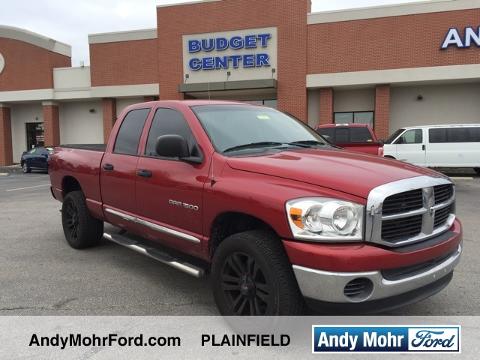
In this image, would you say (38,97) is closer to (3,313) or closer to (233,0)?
(233,0)

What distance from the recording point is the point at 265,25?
2102 centimetres

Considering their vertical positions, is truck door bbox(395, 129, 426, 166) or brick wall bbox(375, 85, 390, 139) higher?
brick wall bbox(375, 85, 390, 139)

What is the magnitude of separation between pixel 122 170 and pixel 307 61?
1744 cm

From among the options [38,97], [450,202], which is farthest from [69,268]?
[38,97]

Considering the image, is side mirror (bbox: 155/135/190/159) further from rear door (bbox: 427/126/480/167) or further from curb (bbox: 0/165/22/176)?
curb (bbox: 0/165/22/176)

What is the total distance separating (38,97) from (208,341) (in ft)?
87.5

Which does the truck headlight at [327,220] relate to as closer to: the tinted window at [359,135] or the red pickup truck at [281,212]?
the red pickup truck at [281,212]

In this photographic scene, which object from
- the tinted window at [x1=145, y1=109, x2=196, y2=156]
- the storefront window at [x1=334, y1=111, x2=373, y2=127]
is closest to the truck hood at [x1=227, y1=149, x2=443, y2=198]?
the tinted window at [x1=145, y1=109, x2=196, y2=156]

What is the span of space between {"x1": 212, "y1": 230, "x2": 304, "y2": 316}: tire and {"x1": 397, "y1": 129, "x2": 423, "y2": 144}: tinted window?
1380 centimetres

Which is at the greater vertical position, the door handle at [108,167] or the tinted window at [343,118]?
the tinted window at [343,118]

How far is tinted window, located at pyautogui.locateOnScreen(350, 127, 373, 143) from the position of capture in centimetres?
1347

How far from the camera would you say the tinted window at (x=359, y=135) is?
44.2 feet

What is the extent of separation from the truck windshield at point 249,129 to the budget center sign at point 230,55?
56.3 feet

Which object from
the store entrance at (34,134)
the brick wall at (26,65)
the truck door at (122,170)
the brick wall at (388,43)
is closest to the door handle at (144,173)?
the truck door at (122,170)
